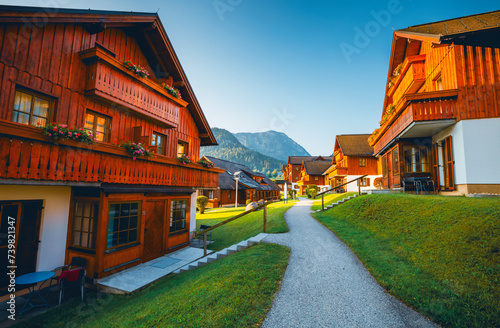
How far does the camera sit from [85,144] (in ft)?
22.1

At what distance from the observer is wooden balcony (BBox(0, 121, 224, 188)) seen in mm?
5242

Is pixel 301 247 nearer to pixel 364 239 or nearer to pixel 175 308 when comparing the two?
pixel 364 239

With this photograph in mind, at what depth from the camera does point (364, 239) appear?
904 cm

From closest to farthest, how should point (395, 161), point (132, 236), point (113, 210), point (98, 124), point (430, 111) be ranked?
point (113, 210)
point (98, 124)
point (132, 236)
point (430, 111)
point (395, 161)

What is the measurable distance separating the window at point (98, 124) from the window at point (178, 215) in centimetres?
464

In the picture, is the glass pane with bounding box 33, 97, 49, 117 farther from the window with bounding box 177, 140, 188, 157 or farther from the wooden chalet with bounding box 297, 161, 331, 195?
the wooden chalet with bounding box 297, 161, 331, 195

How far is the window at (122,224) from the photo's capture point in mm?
8648

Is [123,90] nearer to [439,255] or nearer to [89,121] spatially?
[89,121]

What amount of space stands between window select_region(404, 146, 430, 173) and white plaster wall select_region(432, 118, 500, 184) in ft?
11.4

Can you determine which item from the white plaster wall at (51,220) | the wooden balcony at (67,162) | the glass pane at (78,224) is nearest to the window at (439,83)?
the wooden balcony at (67,162)

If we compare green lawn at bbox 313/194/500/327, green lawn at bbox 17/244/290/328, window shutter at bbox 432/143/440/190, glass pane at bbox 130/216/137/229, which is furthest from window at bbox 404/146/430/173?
glass pane at bbox 130/216/137/229

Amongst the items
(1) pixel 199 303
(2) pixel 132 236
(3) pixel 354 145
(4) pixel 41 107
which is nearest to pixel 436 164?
(1) pixel 199 303

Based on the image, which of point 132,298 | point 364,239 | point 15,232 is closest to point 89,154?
point 15,232

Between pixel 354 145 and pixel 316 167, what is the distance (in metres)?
18.2
